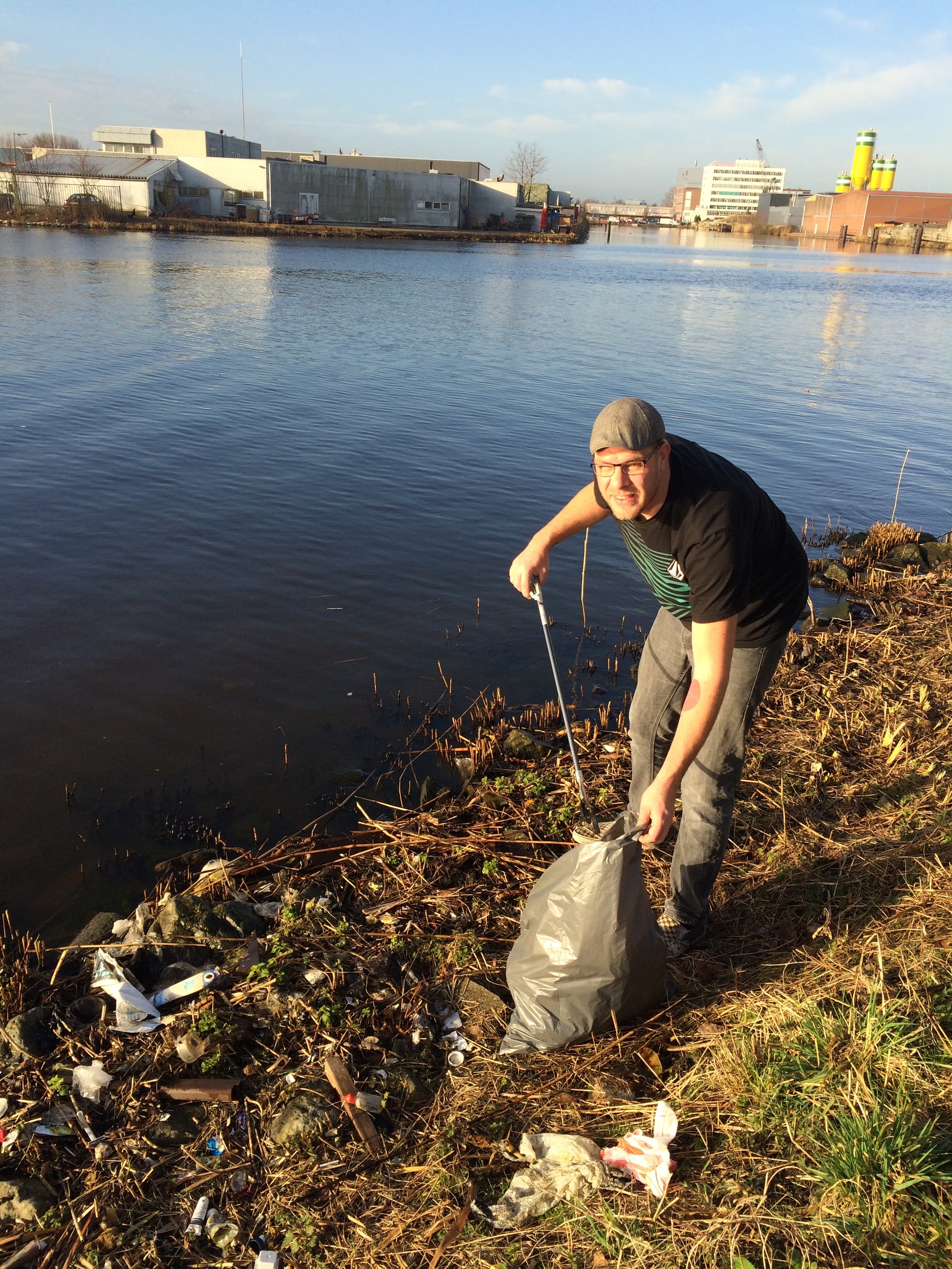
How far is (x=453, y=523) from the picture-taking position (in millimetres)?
10281

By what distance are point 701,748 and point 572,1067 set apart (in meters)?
1.18

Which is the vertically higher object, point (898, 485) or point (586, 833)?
point (898, 485)

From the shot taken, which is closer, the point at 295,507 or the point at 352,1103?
the point at 352,1103

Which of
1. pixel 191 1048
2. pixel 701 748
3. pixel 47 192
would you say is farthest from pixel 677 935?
pixel 47 192

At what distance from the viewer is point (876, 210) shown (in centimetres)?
10144

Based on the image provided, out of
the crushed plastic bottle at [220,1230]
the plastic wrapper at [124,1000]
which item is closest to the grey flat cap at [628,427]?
the crushed plastic bottle at [220,1230]

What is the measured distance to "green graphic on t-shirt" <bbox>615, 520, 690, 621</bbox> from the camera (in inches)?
122

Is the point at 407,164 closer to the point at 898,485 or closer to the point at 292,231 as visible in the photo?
the point at 292,231

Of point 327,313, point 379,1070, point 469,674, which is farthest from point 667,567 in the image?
point 327,313

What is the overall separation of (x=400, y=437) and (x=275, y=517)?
417 centimetres

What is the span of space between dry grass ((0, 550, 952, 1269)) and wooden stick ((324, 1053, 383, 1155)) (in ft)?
0.16

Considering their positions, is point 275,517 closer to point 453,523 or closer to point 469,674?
point 453,523

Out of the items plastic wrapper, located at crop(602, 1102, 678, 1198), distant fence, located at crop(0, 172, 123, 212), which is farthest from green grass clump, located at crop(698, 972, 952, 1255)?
distant fence, located at crop(0, 172, 123, 212)

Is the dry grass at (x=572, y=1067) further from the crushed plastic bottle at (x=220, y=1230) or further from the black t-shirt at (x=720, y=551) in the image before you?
the black t-shirt at (x=720, y=551)
